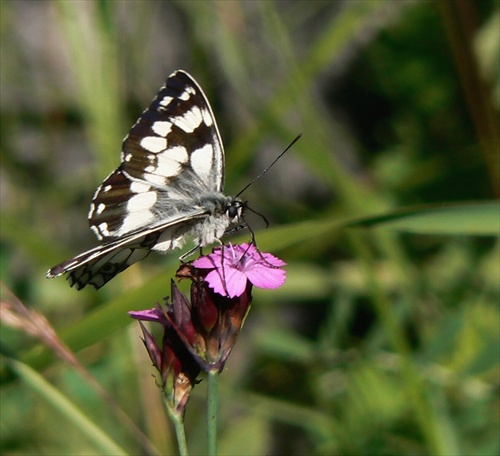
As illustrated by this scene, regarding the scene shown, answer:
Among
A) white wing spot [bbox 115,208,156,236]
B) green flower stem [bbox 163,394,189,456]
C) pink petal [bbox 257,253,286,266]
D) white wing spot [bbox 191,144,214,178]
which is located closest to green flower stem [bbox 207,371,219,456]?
green flower stem [bbox 163,394,189,456]

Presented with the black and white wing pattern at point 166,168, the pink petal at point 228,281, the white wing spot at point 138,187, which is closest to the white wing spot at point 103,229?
the black and white wing pattern at point 166,168

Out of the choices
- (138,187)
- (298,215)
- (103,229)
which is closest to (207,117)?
(138,187)

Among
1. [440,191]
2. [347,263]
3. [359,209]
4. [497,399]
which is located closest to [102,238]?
[359,209]

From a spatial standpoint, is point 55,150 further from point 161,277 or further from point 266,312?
point 161,277

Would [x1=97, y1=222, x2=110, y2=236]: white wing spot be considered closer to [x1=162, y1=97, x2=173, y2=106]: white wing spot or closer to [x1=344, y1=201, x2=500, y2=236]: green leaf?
[x1=162, y1=97, x2=173, y2=106]: white wing spot

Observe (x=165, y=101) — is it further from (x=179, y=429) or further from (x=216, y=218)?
(x=179, y=429)

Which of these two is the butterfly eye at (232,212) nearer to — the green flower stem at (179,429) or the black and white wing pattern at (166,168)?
the black and white wing pattern at (166,168)
